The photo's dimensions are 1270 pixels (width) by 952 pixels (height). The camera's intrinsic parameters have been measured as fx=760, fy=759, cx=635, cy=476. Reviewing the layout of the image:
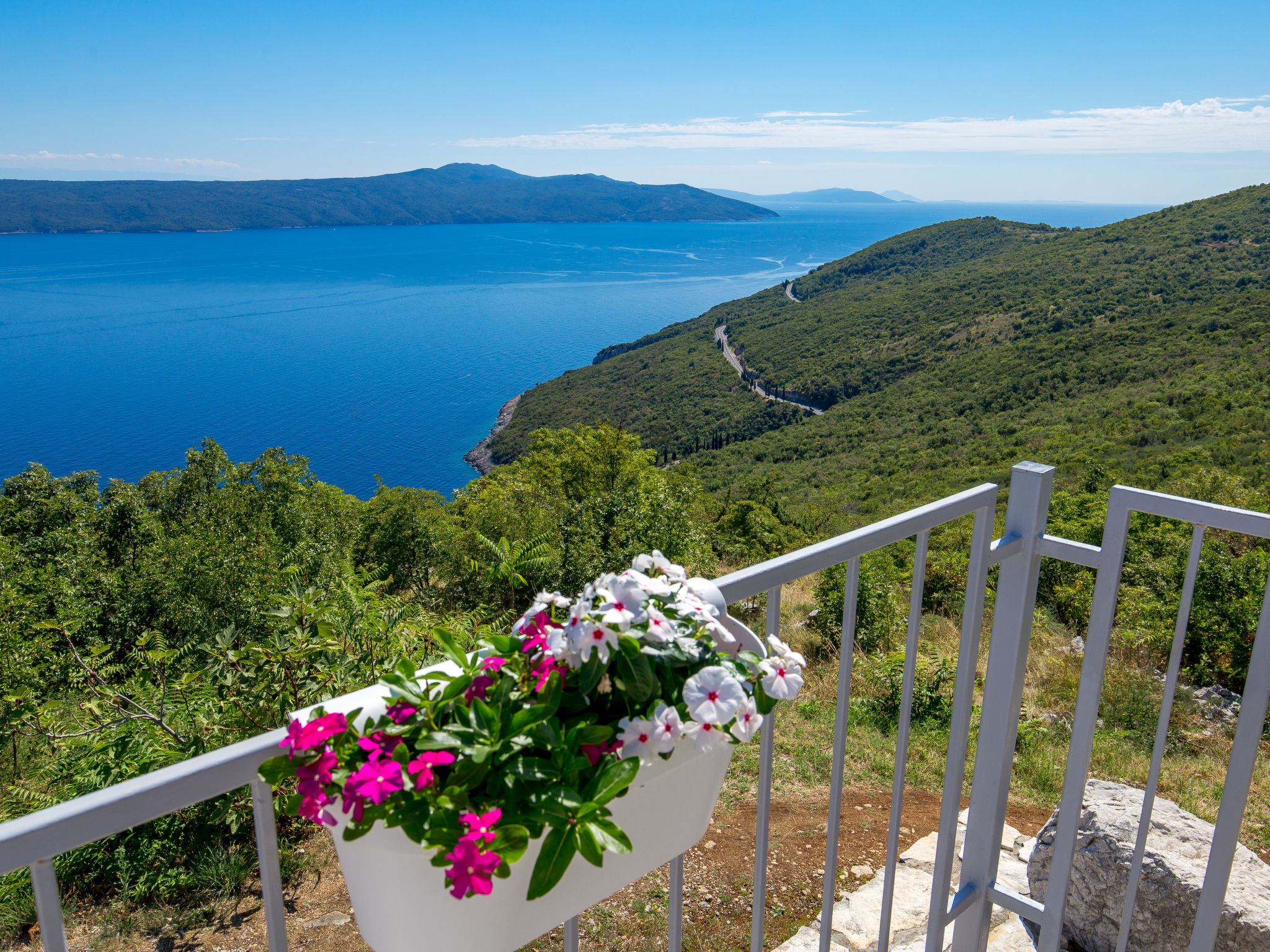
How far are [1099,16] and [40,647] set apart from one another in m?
35.3

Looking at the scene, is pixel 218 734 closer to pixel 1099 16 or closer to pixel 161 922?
pixel 161 922

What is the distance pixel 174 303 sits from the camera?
308 ft

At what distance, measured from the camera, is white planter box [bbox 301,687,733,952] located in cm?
64

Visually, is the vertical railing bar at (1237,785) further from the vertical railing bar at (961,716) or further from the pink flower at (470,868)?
the pink flower at (470,868)

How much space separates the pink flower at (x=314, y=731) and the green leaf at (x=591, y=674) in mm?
200

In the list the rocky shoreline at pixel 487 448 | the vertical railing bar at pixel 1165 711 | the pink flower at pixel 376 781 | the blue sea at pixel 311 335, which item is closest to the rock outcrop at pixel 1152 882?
the vertical railing bar at pixel 1165 711

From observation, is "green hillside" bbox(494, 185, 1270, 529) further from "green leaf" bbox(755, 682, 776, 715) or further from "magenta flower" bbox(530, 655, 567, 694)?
"magenta flower" bbox(530, 655, 567, 694)

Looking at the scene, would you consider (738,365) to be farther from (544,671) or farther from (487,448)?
(544,671)

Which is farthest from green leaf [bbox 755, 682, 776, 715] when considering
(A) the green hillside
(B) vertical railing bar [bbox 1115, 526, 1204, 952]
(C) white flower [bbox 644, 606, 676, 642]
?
(A) the green hillside

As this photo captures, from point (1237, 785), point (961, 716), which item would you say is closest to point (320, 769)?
point (961, 716)

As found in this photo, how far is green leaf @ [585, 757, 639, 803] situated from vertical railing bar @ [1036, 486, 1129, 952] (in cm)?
101

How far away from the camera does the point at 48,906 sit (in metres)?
0.59

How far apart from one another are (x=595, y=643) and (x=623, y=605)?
2.1 inches

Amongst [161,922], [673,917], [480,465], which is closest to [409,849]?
[673,917]
